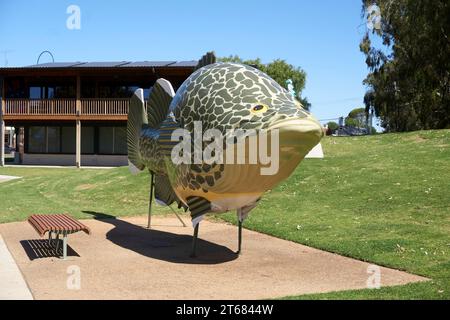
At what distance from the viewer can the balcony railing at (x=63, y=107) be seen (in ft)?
95.9

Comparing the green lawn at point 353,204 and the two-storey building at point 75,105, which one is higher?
the two-storey building at point 75,105

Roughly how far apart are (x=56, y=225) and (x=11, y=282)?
5.44ft

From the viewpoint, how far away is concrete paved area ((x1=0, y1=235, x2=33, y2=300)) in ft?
17.6

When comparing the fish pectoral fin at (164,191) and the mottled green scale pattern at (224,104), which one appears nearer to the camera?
the mottled green scale pattern at (224,104)

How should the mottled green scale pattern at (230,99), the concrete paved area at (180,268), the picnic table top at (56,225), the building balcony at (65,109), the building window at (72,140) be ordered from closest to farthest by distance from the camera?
the concrete paved area at (180,268) → the mottled green scale pattern at (230,99) → the picnic table top at (56,225) → the building balcony at (65,109) → the building window at (72,140)

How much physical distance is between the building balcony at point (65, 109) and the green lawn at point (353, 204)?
9664mm

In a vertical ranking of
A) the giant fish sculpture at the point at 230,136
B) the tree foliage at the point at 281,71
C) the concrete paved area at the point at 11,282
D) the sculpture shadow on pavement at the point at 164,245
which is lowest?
the sculpture shadow on pavement at the point at 164,245

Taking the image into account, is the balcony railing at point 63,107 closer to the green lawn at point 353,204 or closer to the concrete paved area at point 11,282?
the green lawn at point 353,204

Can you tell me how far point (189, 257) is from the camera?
25.4 ft

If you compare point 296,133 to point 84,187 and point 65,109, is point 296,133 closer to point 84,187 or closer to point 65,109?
point 84,187

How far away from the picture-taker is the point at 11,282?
6035 mm

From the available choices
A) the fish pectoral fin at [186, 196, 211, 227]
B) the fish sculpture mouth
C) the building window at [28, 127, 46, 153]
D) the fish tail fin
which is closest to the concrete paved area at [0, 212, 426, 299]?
the fish pectoral fin at [186, 196, 211, 227]

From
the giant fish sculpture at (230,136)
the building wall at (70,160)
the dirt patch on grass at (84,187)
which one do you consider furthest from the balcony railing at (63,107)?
the giant fish sculpture at (230,136)
